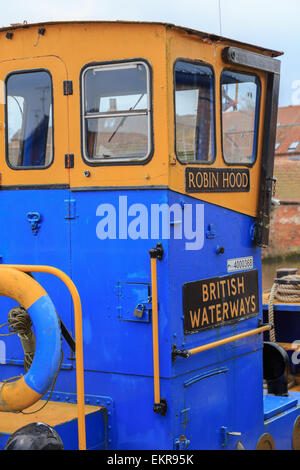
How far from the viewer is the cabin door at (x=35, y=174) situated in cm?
512

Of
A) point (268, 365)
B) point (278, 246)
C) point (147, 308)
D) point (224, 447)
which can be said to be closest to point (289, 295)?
Result: point (268, 365)

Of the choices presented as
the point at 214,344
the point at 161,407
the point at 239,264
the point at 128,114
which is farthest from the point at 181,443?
the point at 128,114

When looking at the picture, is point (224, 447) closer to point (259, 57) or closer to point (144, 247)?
point (144, 247)

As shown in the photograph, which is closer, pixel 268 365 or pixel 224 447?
pixel 224 447

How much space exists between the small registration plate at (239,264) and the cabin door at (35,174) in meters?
1.28

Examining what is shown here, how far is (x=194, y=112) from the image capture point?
5273 mm

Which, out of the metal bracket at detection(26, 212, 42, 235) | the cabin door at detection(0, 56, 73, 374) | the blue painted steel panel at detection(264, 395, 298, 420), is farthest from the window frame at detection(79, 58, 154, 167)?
the blue painted steel panel at detection(264, 395, 298, 420)

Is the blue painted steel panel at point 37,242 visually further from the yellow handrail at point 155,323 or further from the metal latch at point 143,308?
the yellow handrail at point 155,323

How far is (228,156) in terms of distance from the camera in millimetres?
5535

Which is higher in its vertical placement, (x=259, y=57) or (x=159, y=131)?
(x=259, y=57)

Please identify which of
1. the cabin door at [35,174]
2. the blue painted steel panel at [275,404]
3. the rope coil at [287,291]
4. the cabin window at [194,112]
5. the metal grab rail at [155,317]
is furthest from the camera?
the rope coil at [287,291]

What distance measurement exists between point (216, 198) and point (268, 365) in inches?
94.4

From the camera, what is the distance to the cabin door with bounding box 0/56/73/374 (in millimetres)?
5121

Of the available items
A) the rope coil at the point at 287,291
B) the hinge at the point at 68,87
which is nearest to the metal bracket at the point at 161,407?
the hinge at the point at 68,87
